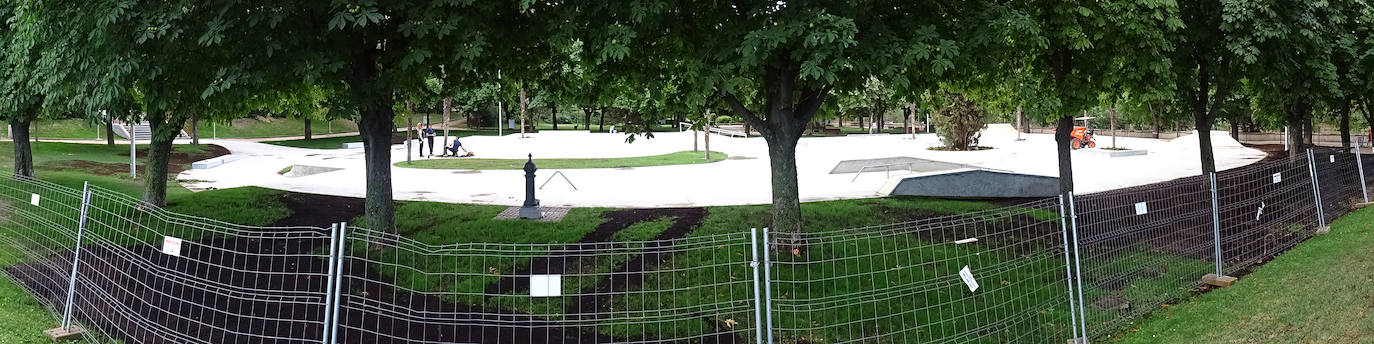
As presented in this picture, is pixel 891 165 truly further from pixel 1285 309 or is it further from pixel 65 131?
pixel 65 131

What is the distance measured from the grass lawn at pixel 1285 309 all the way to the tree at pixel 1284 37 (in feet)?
14.6

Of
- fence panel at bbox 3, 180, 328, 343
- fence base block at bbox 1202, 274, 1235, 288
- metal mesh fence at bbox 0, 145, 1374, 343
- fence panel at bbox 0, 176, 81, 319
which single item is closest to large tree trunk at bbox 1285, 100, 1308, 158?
metal mesh fence at bbox 0, 145, 1374, 343

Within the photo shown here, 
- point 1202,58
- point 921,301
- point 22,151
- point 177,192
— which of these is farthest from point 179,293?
point 1202,58

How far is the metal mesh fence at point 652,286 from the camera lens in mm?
7410

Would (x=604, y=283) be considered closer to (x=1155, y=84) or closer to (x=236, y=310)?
(x=236, y=310)

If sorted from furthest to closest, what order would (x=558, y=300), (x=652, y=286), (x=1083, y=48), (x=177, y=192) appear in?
(x=177, y=192)
(x=1083, y=48)
(x=652, y=286)
(x=558, y=300)

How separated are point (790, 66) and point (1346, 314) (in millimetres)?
6017

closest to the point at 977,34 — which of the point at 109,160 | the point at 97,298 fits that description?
the point at 97,298

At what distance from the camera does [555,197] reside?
18797 millimetres

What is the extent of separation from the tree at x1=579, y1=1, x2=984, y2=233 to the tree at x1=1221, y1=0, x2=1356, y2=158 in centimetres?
573

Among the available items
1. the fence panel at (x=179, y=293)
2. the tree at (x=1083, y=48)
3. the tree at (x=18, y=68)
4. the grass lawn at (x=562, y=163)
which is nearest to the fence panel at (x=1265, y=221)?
the tree at (x=1083, y=48)

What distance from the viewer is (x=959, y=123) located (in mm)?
40250

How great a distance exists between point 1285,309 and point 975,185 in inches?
351

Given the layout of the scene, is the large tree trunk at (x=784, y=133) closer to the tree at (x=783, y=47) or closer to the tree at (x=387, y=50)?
the tree at (x=783, y=47)
